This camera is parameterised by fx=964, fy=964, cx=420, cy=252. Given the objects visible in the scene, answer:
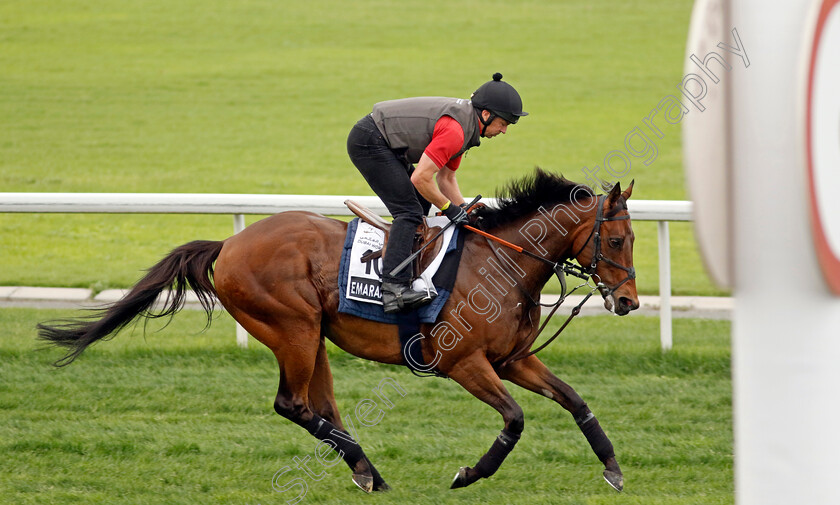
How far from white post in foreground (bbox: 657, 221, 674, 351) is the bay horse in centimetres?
160

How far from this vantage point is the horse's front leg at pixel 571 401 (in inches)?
170

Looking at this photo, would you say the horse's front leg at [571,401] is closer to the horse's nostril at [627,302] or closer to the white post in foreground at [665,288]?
the horse's nostril at [627,302]

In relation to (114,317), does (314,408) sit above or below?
below

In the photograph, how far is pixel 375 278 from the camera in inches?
173

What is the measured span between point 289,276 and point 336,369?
182cm

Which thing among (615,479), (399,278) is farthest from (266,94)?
(615,479)

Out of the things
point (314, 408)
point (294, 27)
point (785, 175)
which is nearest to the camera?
point (785, 175)

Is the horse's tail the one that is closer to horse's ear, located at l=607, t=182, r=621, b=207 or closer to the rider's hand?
the rider's hand

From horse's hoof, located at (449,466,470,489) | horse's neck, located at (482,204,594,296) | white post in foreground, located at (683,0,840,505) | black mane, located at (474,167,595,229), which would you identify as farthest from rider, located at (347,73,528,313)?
white post in foreground, located at (683,0,840,505)

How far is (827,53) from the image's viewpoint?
137 cm

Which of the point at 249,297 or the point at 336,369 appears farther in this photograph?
the point at 336,369

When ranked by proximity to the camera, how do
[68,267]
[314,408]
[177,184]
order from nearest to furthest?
[314,408] → [68,267] → [177,184]

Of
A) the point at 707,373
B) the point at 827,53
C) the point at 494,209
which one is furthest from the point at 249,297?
the point at 827,53

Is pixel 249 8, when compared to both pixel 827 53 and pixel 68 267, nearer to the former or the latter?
pixel 68 267
